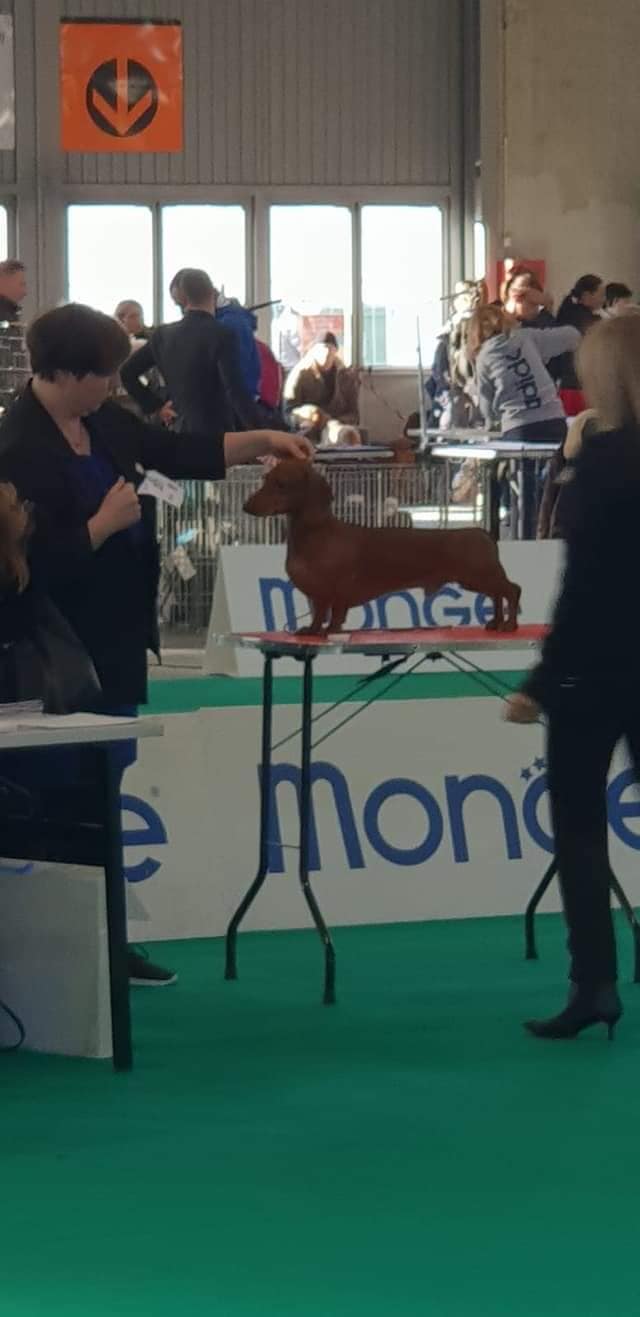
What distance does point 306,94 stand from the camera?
990 inches

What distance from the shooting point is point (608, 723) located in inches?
186

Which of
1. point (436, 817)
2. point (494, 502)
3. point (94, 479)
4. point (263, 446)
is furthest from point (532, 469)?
point (94, 479)

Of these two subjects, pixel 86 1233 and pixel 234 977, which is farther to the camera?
pixel 234 977

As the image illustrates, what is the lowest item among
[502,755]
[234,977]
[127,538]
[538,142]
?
[234,977]

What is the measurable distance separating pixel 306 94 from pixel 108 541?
20.7 m

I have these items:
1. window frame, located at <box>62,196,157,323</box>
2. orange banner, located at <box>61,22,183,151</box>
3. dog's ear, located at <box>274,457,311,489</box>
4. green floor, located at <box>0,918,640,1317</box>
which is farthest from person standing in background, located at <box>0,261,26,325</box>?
window frame, located at <box>62,196,157,323</box>

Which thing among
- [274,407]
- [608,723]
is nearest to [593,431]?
[608,723]

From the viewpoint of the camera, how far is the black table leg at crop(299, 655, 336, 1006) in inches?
213

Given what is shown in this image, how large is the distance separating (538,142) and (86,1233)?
17.1m

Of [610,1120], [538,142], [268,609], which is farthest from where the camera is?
[538,142]

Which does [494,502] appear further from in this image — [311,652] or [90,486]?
[90,486]

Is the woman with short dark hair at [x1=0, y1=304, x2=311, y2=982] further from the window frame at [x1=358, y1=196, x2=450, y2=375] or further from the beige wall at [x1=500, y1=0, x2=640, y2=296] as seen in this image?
the window frame at [x1=358, y1=196, x2=450, y2=375]

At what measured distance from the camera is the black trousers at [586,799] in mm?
4707

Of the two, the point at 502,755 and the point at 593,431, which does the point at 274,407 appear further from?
the point at 593,431
